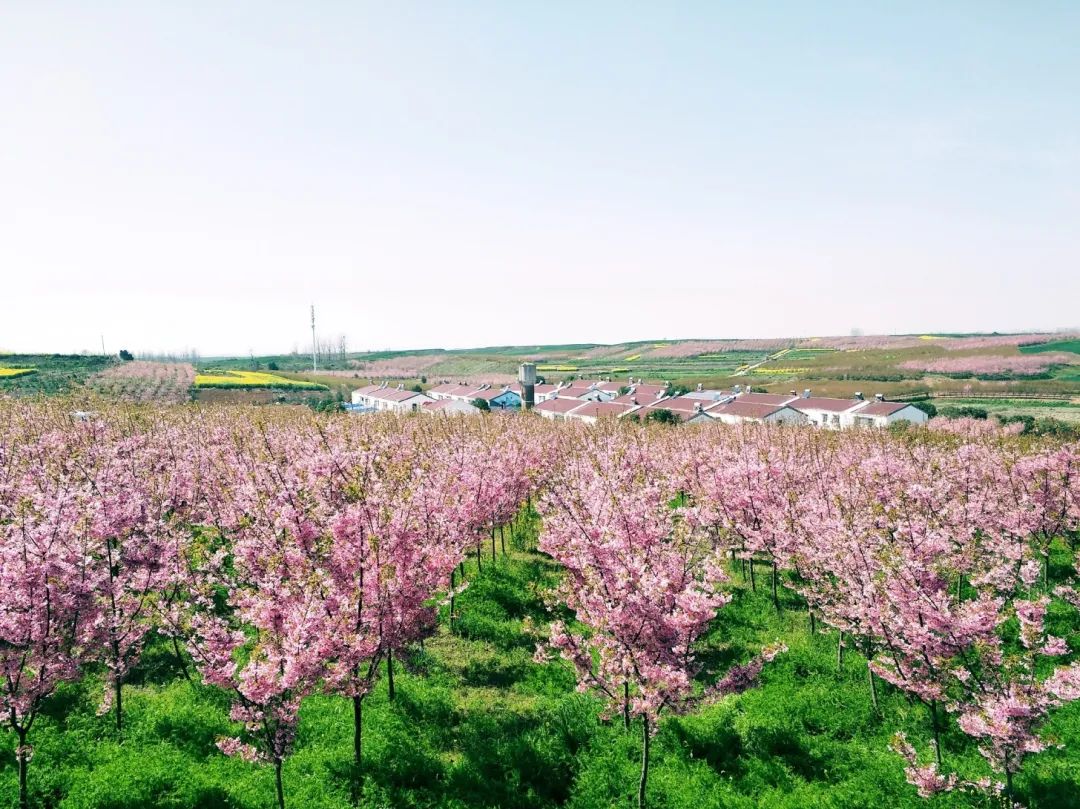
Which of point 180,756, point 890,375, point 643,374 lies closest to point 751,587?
point 180,756

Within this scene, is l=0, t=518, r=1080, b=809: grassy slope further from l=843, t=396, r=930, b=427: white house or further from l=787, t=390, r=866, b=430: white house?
l=787, t=390, r=866, b=430: white house

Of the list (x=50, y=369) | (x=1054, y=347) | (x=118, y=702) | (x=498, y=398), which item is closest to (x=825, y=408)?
(x=498, y=398)

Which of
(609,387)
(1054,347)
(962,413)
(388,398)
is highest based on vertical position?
(1054,347)

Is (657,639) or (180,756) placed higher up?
(657,639)

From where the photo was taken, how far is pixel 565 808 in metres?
11.3

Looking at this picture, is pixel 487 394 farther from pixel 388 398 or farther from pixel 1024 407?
pixel 1024 407

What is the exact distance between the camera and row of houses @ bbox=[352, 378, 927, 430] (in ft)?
236

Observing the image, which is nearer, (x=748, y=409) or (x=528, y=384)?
(x=748, y=409)

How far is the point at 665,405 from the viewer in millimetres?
87875

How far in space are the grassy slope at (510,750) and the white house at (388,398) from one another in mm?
69902

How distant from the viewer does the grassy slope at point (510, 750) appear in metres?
11.2

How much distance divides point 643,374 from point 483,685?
179093 mm

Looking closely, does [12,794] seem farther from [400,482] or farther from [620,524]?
[620,524]

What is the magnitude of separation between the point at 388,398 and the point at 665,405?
4701 cm
